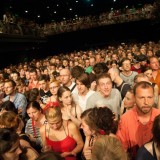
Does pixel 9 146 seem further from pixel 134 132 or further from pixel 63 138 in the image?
pixel 134 132

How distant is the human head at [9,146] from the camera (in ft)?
8.02

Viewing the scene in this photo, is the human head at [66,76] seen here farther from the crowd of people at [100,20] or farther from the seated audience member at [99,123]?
the crowd of people at [100,20]

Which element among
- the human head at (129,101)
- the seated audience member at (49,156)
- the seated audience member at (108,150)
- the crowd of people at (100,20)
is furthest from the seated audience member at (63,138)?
the crowd of people at (100,20)

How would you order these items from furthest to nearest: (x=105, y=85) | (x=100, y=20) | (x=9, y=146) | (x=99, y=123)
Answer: (x=100, y=20) < (x=105, y=85) < (x=99, y=123) < (x=9, y=146)

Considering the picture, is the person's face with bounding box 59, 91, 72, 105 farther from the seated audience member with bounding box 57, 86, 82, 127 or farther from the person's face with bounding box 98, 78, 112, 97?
the person's face with bounding box 98, 78, 112, 97

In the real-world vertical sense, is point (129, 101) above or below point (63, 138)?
above

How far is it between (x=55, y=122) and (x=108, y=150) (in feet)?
4.18

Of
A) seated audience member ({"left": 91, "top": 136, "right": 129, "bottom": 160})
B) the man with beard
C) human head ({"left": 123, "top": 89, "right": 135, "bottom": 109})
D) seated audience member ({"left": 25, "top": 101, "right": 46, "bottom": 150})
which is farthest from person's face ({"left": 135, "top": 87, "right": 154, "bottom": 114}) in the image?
seated audience member ({"left": 25, "top": 101, "right": 46, "bottom": 150})

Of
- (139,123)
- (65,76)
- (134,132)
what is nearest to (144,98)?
(139,123)

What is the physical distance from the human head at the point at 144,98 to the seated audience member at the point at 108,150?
0.88 meters

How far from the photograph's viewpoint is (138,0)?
41.2 meters

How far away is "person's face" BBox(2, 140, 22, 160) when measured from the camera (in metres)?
2.46

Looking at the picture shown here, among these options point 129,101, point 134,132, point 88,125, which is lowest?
point 134,132

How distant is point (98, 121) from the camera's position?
286 centimetres
